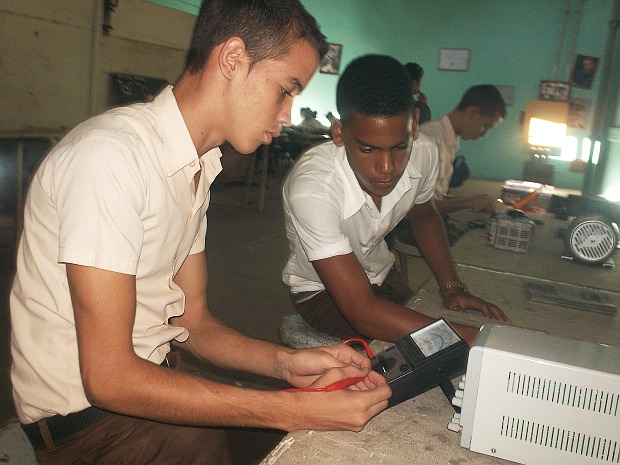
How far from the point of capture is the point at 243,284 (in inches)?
157

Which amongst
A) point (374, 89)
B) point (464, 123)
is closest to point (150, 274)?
point (374, 89)

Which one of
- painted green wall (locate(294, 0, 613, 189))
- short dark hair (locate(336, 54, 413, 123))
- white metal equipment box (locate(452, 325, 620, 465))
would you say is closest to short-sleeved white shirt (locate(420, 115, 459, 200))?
short dark hair (locate(336, 54, 413, 123))

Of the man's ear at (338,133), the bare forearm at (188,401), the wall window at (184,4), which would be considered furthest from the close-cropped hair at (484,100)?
the wall window at (184,4)

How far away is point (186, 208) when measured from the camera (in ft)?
3.70

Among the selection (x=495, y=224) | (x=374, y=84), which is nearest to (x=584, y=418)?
(x=374, y=84)

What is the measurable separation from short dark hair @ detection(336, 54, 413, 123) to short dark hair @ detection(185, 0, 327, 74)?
0.61 m

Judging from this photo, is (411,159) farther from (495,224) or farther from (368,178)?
(495,224)

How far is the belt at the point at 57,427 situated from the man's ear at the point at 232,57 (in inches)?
27.5

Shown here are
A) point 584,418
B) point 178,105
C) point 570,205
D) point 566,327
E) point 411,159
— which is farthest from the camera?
point 570,205

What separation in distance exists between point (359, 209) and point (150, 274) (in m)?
0.88

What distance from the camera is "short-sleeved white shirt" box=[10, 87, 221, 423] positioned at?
0.89 meters

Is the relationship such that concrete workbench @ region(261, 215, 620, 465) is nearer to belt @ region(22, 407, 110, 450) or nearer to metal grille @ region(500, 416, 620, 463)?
metal grille @ region(500, 416, 620, 463)

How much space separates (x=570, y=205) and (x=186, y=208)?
224 cm

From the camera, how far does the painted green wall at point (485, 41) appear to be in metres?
9.47
